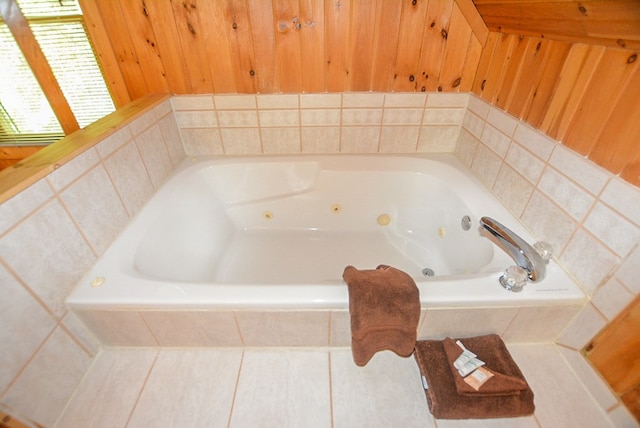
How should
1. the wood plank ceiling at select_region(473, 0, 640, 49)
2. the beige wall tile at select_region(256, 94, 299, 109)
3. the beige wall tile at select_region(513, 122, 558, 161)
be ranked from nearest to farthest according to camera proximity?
the wood plank ceiling at select_region(473, 0, 640, 49) → the beige wall tile at select_region(513, 122, 558, 161) → the beige wall tile at select_region(256, 94, 299, 109)

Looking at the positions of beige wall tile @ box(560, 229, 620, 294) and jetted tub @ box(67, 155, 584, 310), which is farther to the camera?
jetted tub @ box(67, 155, 584, 310)

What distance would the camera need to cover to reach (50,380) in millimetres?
860

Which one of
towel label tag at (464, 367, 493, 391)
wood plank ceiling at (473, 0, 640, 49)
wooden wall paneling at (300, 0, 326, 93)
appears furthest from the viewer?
wooden wall paneling at (300, 0, 326, 93)

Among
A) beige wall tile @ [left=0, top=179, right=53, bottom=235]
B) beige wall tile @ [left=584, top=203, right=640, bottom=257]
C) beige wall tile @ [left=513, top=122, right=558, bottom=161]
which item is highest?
beige wall tile @ [left=513, top=122, right=558, bottom=161]

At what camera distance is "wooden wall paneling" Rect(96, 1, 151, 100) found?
1285 mm

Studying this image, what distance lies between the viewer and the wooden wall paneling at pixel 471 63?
4.56ft

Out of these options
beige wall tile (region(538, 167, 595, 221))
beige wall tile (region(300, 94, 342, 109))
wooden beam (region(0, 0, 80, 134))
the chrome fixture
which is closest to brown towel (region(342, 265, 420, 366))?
the chrome fixture

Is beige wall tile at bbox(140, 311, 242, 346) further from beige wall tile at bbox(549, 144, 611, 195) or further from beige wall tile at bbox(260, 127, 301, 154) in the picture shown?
beige wall tile at bbox(549, 144, 611, 195)

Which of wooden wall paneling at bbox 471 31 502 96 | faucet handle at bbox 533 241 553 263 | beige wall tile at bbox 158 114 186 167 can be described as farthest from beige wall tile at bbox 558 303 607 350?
beige wall tile at bbox 158 114 186 167

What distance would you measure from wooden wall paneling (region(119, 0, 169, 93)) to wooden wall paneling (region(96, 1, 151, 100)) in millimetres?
17

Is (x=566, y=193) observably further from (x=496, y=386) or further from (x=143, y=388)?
(x=143, y=388)

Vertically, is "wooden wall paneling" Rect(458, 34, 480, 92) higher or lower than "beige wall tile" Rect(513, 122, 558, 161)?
higher

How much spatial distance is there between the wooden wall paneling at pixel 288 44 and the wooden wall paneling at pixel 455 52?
717 millimetres

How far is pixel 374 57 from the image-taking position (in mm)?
1406
